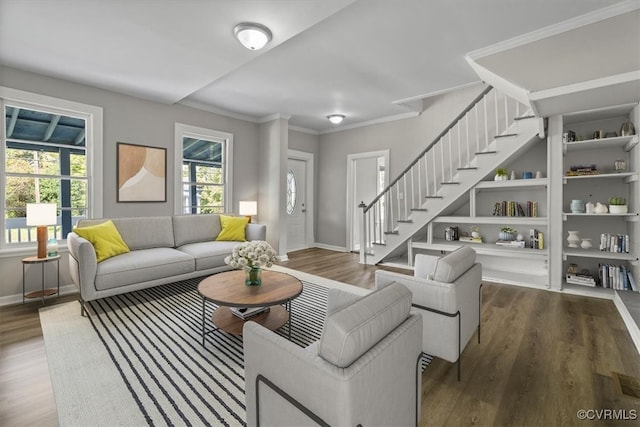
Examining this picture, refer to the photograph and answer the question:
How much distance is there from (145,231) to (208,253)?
0.95 meters

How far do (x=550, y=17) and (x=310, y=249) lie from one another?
5357mm

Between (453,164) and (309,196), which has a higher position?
(453,164)

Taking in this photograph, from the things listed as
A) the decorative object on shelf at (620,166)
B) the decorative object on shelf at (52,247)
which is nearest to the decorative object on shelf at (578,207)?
the decorative object on shelf at (620,166)

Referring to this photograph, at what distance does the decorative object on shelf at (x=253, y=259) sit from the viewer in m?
2.56

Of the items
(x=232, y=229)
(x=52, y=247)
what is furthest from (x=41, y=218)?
(x=232, y=229)

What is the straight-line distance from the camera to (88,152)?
3914 millimetres

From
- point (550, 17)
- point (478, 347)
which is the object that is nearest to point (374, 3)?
point (550, 17)

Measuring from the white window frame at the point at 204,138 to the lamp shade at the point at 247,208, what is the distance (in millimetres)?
256

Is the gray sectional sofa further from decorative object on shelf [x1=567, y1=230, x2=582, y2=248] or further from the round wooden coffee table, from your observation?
decorative object on shelf [x1=567, y1=230, x2=582, y2=248]

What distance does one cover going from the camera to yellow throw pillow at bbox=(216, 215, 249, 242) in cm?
463

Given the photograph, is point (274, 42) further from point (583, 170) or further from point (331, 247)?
point (331, 247)

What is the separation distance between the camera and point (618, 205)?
3.49 meters

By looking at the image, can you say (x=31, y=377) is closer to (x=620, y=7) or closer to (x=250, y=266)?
(x=250, y=266)

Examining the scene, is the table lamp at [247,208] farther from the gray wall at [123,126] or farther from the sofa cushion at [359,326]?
the sofa cushion at [359,326]
